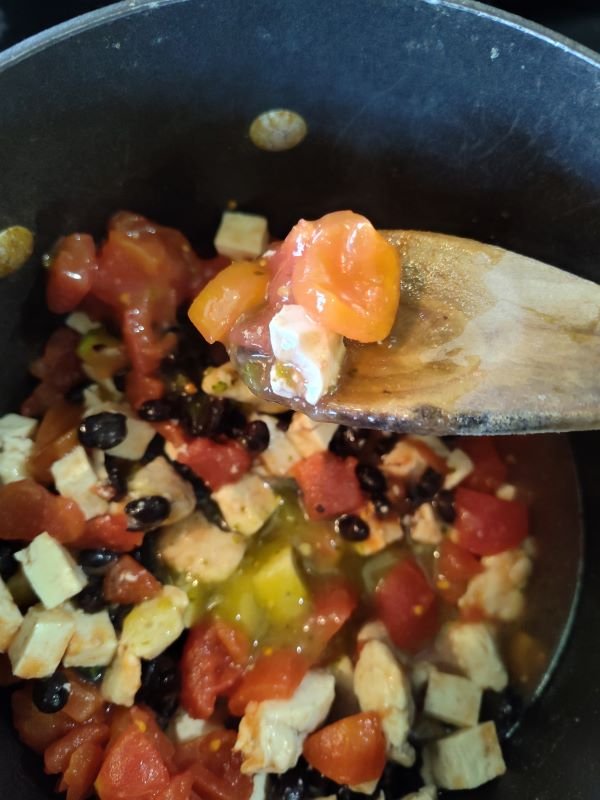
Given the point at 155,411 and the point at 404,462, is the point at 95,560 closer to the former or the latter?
the point at 155,411

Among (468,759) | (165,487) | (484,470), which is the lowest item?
(468,759)

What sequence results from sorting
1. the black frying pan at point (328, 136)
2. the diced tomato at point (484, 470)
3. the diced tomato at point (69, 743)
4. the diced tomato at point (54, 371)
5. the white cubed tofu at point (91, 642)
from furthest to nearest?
the diced tomato at point (484, 470) < the diced tomato at point (54, 371) < the white cubed tofu at point (91, 642) < the diced tomato at point (69, 743) < the black frying pan at point (328, 136)

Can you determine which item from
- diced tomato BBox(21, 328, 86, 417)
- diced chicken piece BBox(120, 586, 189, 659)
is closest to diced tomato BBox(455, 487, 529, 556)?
diced chicken piece BBox(120, 586, 189, 659)

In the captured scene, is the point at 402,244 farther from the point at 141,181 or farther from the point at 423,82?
the point at 141,181

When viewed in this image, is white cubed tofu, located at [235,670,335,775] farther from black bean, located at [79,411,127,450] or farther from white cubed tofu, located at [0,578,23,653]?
black bean, located at [79,411,127,450]

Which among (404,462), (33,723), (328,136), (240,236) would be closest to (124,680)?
(33,723)

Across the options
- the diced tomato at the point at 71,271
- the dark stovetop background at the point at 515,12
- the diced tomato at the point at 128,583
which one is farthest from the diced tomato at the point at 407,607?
the dark stovetop background at the point at 515,12

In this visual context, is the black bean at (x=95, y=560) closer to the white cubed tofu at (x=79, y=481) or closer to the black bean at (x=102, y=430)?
the white cubed tofu at (x=79, y=481)
